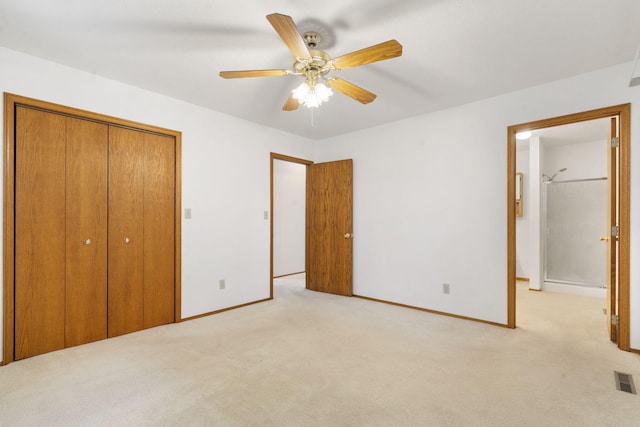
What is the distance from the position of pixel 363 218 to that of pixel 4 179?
370 cm

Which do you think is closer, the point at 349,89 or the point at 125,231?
the point at 349,89

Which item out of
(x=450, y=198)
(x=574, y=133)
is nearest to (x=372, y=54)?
(x=450, y=198)

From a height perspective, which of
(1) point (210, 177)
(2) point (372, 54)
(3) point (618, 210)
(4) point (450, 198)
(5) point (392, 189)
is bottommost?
(3) point (618, 210)

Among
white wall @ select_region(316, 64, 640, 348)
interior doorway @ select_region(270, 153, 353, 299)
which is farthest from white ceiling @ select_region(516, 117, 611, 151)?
interior doorway @ select_region(270, 153, 353, 299)

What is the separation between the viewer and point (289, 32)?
1.70m

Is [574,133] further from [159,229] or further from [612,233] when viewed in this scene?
[159,229]

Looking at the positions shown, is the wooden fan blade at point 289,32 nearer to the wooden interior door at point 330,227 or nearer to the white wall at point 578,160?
the wooden interior door at point 330,227

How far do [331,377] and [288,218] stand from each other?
14.4ft

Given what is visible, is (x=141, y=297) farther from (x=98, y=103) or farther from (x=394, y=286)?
(x=394, y=286)

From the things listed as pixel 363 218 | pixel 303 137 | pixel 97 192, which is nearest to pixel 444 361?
pixel 363 218

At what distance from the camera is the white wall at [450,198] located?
2857 mm

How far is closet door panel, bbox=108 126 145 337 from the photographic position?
9.64 feet

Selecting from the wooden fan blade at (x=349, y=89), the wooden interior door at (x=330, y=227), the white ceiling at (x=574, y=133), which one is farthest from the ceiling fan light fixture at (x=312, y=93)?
the white ceiling at (x=574, y=133)

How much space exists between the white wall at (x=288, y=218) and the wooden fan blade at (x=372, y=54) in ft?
13.4
